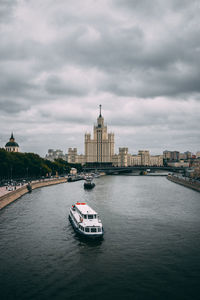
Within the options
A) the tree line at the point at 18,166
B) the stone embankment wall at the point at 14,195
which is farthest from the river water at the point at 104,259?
the tree line at the point at 18,166

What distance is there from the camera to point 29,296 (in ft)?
80.5

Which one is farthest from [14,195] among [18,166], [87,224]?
[18,166]

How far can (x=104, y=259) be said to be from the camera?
32844 mm

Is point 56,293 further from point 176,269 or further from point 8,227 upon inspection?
point 8,227

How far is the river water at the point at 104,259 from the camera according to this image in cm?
2561

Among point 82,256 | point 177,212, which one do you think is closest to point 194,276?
point 82,256

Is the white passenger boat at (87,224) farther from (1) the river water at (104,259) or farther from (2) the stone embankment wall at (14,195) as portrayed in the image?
(2) the stone embankment wall at (14,195)

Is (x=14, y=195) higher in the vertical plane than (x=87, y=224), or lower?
higher

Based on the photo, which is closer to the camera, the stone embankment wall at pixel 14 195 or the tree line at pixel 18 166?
the stone embankment wall at pixel 14 195

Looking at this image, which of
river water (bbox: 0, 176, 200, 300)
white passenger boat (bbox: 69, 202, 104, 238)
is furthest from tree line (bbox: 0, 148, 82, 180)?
white passenger boat (bbox: 69, 202, 104, 238)

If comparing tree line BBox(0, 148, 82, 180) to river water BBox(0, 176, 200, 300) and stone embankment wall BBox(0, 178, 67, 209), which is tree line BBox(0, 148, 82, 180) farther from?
river water BBox(0, 176, 200, 300)

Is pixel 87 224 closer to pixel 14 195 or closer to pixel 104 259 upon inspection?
pixel 104 259

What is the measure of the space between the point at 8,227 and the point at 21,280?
66.4 ft

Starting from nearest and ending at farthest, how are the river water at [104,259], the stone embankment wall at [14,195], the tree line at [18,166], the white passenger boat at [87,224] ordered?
the river water at [104,259] < the white passenger boat at [87,224] < the stone embankment wall at [14,195] < the tree line at [18,166]
